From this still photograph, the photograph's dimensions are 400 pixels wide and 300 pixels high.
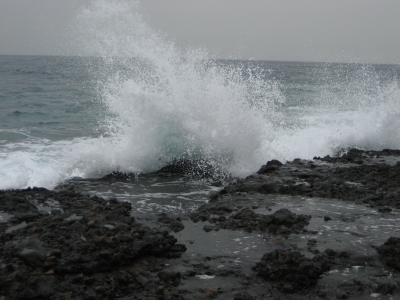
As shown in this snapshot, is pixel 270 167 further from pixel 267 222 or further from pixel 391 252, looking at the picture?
pixel 391 252

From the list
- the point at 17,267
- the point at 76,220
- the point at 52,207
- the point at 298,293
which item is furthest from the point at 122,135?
the point at 298,293

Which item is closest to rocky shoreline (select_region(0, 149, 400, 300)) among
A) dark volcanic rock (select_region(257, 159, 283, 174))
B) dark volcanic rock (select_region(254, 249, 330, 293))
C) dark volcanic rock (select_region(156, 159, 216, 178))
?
dark volcanic rock (select_region(254, 249, 330, 293))

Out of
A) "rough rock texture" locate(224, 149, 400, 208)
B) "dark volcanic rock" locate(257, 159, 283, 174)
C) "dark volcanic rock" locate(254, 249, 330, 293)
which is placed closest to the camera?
"dark volcanic rock" locate(254, 249, 330, 293)

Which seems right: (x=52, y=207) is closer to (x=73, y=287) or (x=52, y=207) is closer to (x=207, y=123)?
(x=73, y=287)

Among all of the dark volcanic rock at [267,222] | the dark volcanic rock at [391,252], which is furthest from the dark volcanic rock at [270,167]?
the dark volcanic rock at [391,252]

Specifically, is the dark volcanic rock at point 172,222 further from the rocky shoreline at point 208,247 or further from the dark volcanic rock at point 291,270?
the dark volcanic rock at point 291,270

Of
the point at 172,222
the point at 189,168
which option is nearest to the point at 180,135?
the point at 189,168

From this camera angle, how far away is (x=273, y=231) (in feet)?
20.6

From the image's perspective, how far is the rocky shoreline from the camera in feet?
15.5

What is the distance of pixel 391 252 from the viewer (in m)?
5.42

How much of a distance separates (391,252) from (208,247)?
2.15 metres

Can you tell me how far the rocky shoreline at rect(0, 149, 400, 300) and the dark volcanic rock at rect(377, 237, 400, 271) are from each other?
0.04 feet

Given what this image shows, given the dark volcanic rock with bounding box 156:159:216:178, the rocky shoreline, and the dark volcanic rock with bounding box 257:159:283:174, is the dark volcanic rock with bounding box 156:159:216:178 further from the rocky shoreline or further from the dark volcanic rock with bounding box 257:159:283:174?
the rocky shoreline

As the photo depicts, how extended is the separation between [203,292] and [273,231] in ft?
6.11
